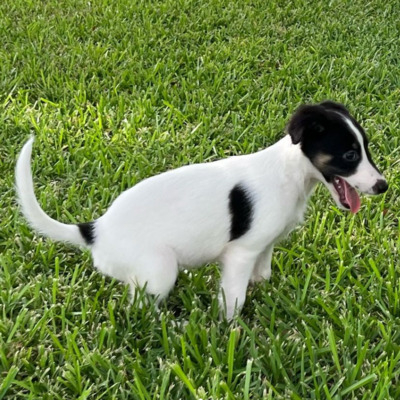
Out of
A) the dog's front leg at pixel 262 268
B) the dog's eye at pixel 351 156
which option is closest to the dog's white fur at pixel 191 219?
the dog's eye at pixel 351 156

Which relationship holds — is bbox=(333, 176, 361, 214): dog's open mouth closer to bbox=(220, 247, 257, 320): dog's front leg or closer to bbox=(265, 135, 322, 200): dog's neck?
bbox=(265, 135, 322, 200): dog's neck

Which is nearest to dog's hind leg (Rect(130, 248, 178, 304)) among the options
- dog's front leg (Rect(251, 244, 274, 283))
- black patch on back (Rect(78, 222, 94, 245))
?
black patch on back (Rect(78, 222, 94, 245))

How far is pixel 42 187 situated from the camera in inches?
147

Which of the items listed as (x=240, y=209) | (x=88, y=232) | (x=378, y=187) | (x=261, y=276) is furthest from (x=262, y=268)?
(x=88, y=232)

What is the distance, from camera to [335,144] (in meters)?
2.58

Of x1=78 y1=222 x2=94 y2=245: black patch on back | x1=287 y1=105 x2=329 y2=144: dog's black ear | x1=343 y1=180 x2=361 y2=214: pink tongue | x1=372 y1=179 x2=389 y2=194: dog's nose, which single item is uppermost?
x1=287 y1=105 x2=329 y2=144: dog's black ear

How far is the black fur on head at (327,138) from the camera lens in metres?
2.56

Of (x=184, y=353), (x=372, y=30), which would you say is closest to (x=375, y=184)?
(x=184, y=353)

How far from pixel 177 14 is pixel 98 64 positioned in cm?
154

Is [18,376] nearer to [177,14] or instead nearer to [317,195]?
[317,195]

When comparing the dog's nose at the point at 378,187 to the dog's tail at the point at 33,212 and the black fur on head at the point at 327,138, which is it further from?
the dog's tail at the point at 33,212

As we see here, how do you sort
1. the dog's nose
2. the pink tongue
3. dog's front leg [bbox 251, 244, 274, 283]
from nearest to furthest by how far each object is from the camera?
the dog's nose
the pink tongue
dog's front leg [bbox 251, 244, 274, 283]

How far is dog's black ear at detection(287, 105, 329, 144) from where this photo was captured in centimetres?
255

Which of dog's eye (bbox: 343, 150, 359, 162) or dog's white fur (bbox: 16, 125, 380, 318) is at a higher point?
dog's eye (bbox: 343, 150, 359, 162)
